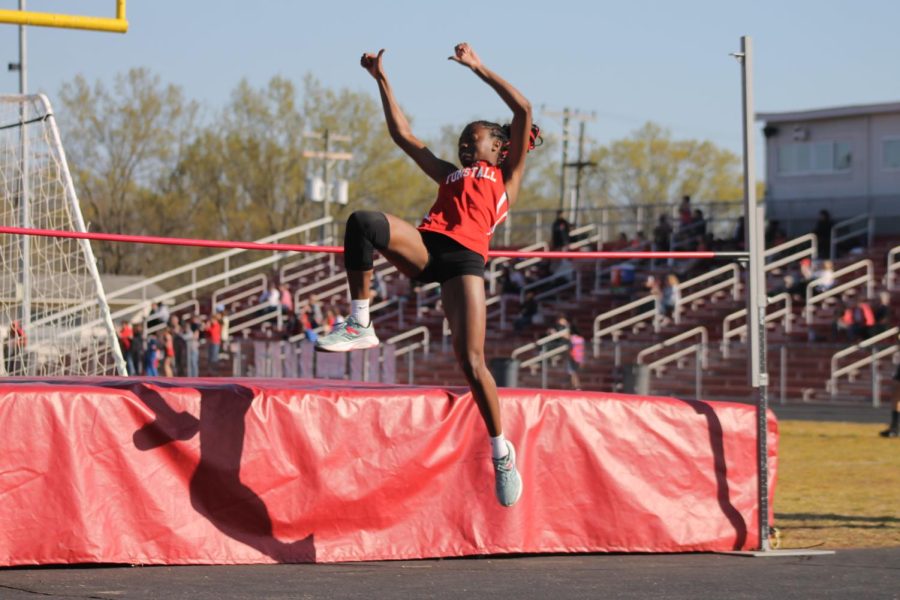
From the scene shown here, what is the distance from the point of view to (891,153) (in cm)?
2919

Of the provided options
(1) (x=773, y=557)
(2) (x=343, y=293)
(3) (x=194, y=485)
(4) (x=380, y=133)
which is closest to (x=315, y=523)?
(3) (x=194, y=485)

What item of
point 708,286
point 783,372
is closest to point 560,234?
point 708,286

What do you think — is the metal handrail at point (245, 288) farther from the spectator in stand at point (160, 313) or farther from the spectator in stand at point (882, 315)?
the spectator in stand at point (882, 315)

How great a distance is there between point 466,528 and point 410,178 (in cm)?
4609

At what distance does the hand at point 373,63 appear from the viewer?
5957 millimetres

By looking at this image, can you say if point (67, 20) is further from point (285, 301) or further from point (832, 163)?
point (832, 163)

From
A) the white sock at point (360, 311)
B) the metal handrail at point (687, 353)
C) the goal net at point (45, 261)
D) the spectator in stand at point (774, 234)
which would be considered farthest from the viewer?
the spectator in stand at point (774, 234)

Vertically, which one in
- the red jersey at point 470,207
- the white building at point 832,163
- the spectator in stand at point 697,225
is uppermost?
the white building at point 832,163

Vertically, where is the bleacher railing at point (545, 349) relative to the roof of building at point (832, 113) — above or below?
below

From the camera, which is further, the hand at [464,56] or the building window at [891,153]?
the building window at [891,153]

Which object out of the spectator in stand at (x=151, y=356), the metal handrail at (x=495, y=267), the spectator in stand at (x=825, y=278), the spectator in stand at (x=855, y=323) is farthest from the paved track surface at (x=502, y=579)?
the metal handrail at (x=495, y=267)

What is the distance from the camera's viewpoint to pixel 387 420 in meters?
6.05

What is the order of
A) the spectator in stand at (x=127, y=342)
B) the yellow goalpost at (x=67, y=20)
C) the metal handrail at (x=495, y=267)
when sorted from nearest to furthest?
the yellow goalpost at (x=67, y=20) < the spectator in stand at (x=127, y=342) < the metal handrail at (x=495, y=267)

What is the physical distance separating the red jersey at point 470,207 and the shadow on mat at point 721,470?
1621 millimetres
